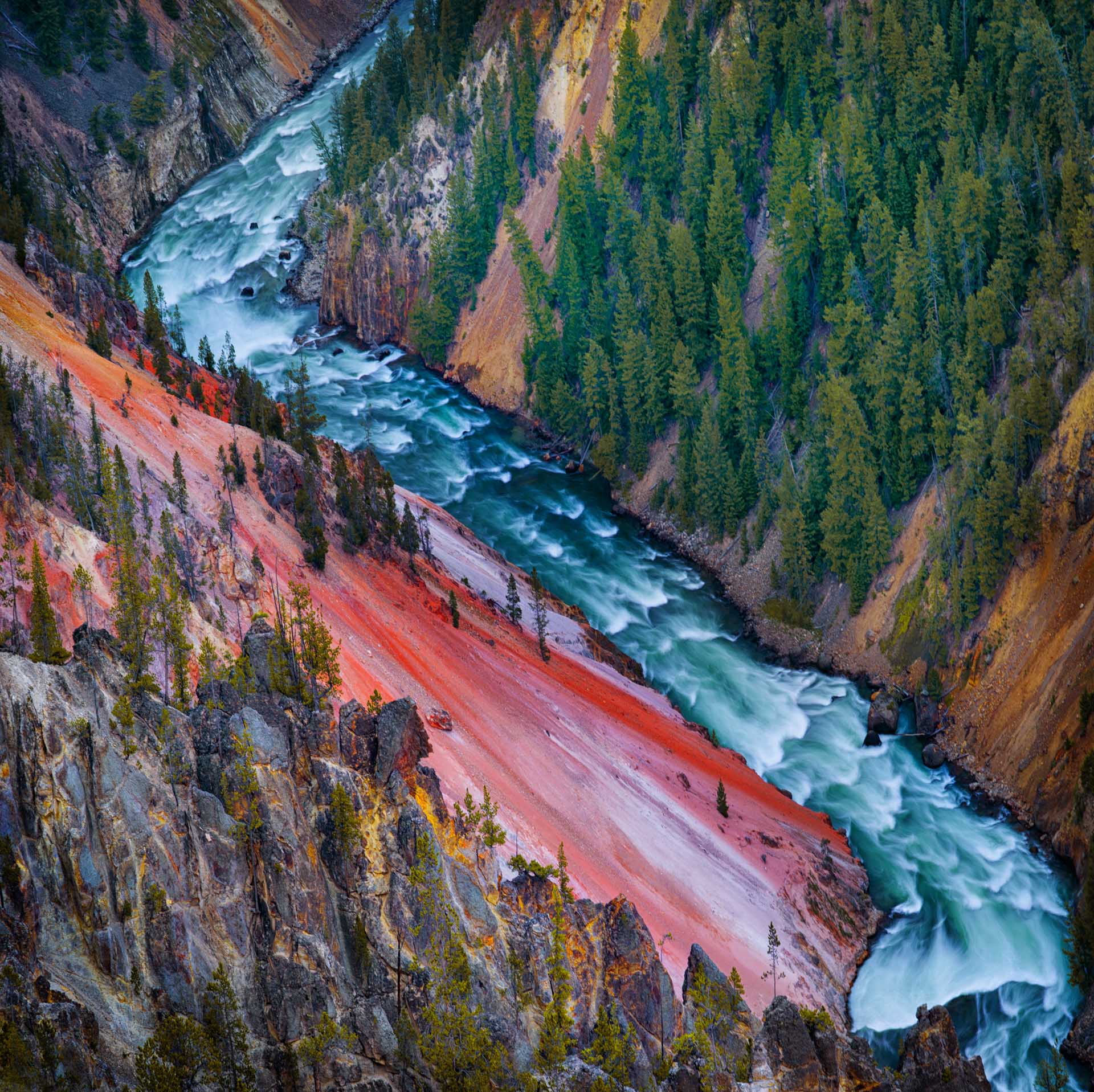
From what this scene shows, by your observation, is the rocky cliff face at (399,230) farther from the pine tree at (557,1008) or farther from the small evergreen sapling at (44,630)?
the pine tree at (557,1008)

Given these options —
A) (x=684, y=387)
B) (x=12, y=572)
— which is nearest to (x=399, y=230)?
(x=684, y=387)

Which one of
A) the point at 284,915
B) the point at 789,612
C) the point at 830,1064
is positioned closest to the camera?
the point at 284,915

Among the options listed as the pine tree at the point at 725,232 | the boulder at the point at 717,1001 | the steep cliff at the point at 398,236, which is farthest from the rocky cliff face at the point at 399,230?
the boulder at the point at 717,1001

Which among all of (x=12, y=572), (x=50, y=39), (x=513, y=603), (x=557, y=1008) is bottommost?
(x=513, y=603)

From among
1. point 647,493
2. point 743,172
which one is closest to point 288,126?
point 743,172

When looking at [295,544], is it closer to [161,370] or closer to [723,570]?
[161,370]

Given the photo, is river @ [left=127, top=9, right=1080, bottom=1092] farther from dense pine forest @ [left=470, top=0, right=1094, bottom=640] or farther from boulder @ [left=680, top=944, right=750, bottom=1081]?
boulder @ [left=680, top=944, right=750, bottom=1081]

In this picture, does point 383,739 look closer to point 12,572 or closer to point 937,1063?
point 12,572
